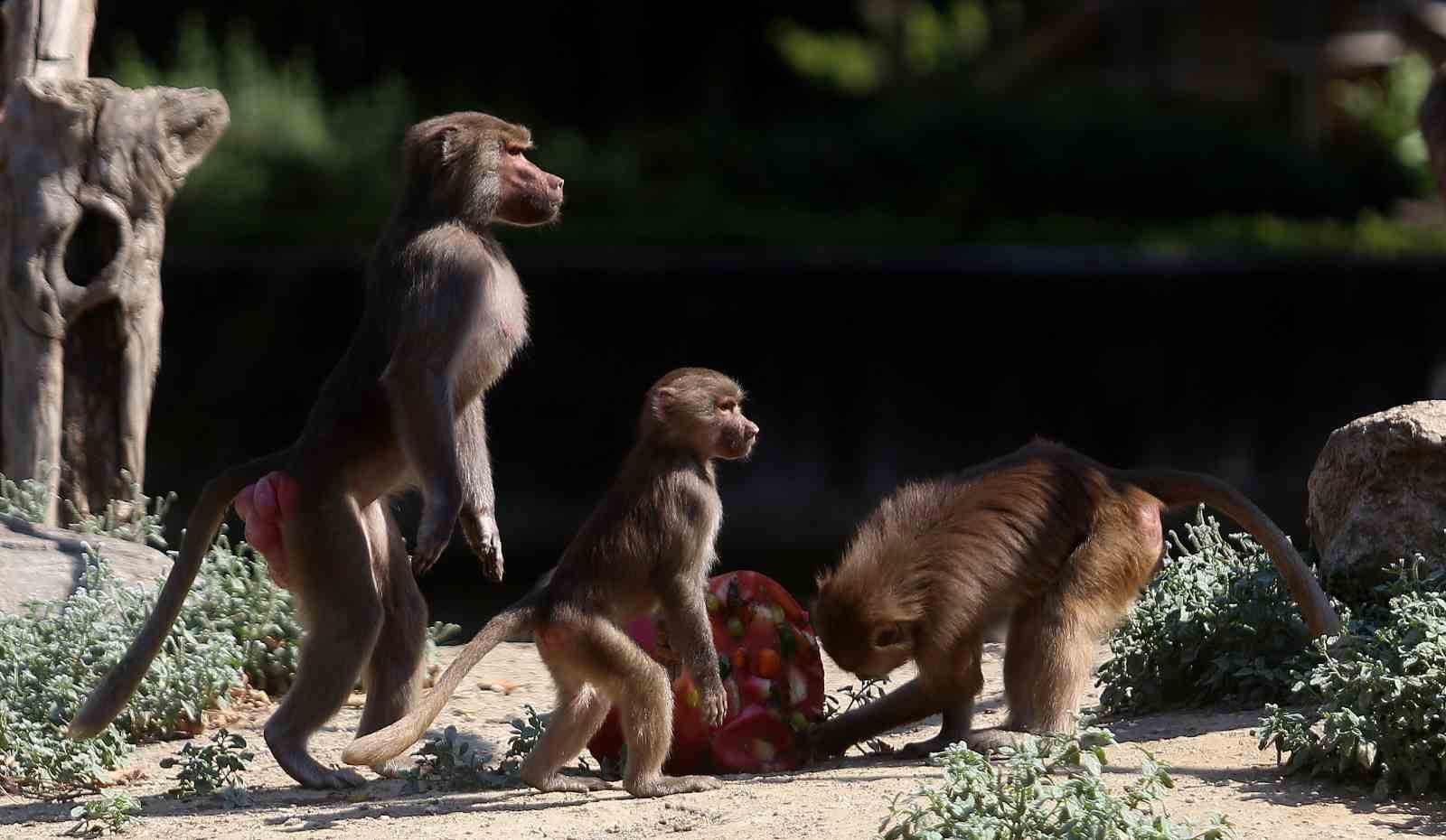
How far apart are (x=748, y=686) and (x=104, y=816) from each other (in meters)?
1.98

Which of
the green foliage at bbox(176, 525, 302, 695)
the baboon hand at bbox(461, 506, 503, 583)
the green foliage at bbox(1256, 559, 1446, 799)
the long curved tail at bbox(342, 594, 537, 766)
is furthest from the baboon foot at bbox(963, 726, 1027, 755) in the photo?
the green foliage at bbox(176, 525, 302, 695)

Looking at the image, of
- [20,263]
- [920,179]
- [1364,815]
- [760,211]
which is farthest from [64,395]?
[920,179]

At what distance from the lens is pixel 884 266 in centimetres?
1491

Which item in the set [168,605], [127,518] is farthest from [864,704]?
[127,518]

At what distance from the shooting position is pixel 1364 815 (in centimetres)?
543

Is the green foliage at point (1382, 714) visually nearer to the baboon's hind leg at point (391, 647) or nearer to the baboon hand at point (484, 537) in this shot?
the baboon hand at point (484, 537)

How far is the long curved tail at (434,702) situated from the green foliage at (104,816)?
28.3 inches

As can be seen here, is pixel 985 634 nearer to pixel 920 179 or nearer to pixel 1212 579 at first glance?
pixel 1212 579

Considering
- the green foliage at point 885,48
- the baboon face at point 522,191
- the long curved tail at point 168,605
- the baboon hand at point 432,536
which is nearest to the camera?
the baboon hand at point 432,536

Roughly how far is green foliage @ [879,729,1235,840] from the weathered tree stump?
4.44m

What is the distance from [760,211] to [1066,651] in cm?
1114

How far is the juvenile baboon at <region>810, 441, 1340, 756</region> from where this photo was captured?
20.2ft

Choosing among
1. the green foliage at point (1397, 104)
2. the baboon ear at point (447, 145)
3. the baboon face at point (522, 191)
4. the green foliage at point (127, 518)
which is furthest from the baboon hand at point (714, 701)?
the green foliage at point (1397, 104)

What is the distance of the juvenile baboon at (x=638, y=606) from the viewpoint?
5.72m
